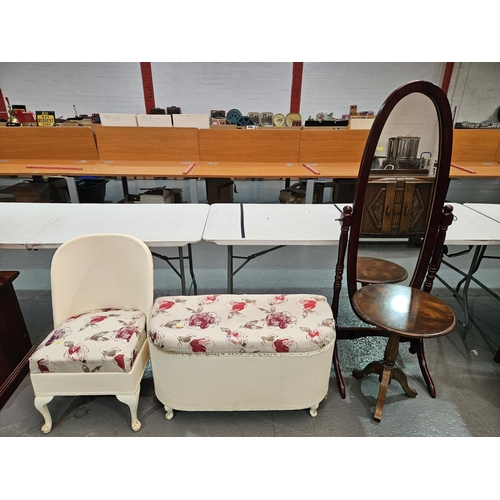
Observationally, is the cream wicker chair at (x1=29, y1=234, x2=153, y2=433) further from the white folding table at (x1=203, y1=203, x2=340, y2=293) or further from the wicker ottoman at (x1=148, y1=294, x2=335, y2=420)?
the white folding table at (x1=203, y1=203, x2=340, y2=293)

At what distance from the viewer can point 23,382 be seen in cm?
160

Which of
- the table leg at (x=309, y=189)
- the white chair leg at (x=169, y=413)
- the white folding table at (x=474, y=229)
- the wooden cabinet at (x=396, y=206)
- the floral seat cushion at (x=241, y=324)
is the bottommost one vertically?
the white chair leg at (x=169, y=413)

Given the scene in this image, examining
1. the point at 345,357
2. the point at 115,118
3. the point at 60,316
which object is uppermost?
the point at 115,118

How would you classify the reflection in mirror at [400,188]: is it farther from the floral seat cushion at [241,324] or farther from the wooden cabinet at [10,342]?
the wooden cabinet at [10,342]

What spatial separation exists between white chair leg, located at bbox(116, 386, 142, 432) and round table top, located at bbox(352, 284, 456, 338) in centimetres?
102

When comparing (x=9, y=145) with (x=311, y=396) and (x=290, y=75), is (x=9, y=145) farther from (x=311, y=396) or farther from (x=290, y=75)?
(x=290, y=75)

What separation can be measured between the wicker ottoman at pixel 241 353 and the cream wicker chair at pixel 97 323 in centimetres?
12

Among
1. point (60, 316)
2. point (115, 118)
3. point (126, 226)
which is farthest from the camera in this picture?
point (115, 118)

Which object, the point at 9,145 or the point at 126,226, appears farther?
the point at 9,145

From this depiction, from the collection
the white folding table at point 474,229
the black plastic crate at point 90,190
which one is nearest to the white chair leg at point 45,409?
the white folding table at point 474,229

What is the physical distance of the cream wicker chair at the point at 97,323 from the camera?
124 cm

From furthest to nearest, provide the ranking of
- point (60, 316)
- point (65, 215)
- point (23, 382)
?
point (65, 215)
point (23, 382)
point (60, 316)

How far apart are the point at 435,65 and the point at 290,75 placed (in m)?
3.11

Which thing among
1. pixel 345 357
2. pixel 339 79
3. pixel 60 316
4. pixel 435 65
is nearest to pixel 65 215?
pixel 60 316
